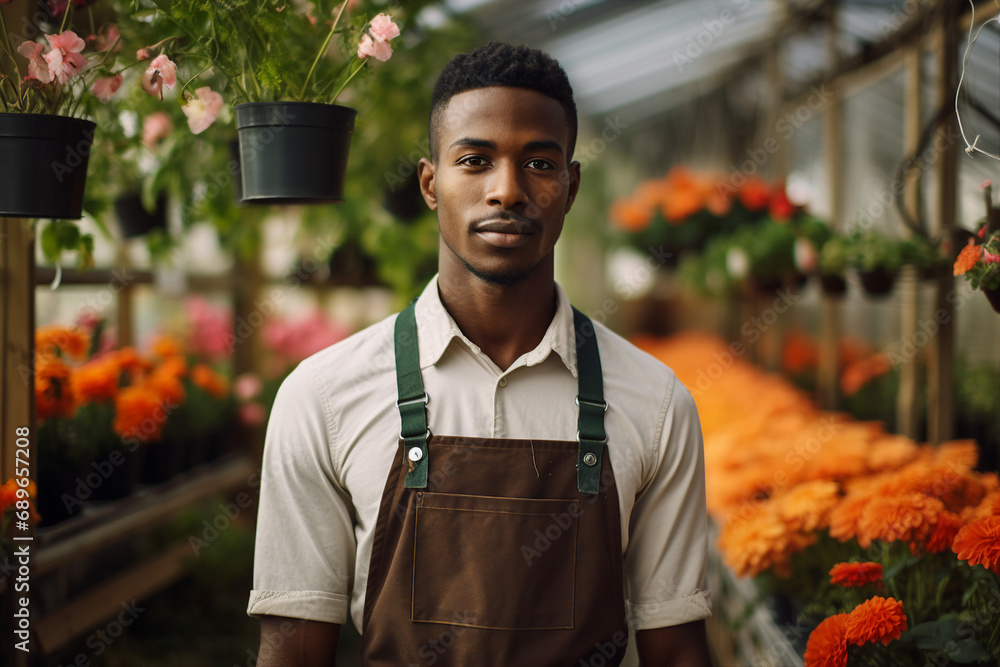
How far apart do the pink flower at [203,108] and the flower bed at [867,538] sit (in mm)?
1480

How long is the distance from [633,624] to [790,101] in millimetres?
3758

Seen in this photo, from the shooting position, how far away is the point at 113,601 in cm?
251

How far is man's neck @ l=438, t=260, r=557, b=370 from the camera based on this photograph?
1392mm

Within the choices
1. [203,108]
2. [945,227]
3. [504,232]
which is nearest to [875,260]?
[945,227]

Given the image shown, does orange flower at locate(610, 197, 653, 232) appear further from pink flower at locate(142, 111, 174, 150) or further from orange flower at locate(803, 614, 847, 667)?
orange flower at locate(803, 614, 847, 667)

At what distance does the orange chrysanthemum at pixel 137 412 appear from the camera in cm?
246

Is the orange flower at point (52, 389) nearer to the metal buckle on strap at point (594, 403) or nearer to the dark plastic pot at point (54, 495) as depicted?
the dark plastic pot at point (54, 495)

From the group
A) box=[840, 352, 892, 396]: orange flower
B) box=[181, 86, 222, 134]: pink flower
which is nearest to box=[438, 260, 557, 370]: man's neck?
box=[181, 86, 222, 134]: pink flower

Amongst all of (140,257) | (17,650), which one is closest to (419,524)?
(17,650)

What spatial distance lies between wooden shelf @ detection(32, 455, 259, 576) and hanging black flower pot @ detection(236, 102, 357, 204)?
112 cm

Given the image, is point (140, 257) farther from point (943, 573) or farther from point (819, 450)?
point (943, 573)

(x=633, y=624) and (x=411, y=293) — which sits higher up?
(x=411, y=293)

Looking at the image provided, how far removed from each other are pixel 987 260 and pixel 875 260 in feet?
3.72

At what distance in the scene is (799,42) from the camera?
500 centimetres
